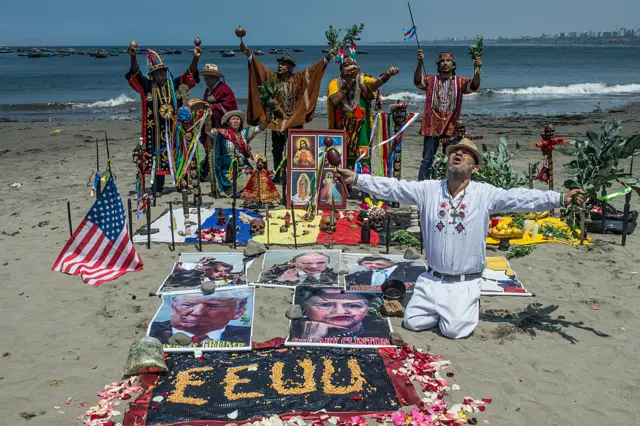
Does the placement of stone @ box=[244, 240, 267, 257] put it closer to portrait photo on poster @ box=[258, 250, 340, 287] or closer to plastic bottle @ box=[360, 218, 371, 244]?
portrait photo on poster @ box=[258, 250, 340, 287]

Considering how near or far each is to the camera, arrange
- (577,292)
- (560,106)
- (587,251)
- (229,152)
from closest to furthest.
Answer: (577,292)
(587,251)
(229,152)
(560,106)

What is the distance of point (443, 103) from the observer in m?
8.85

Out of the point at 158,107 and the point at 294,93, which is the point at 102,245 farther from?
the point at 294,93

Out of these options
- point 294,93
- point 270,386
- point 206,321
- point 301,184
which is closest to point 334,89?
point 294,93

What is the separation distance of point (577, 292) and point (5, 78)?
46.9 m

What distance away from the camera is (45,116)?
79.0 feet

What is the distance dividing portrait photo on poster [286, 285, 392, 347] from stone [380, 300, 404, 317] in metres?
0.06

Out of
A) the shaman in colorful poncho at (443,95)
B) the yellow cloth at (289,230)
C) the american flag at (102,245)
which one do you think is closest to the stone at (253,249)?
the yellow cloth at (289,230)

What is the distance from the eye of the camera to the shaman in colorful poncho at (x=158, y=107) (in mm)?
9133

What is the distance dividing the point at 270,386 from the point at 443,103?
5.81 metres

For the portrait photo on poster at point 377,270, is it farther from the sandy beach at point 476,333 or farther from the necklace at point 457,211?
the necklace at point 457,211

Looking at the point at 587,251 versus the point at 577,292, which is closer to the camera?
the point at 577,292

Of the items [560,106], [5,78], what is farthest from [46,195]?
[5,78]

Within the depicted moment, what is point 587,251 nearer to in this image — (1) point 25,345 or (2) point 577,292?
(2) point 577,292
